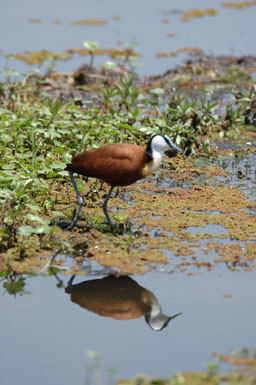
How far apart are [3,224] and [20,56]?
347 inches

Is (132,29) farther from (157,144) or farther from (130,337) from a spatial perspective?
(130,337)

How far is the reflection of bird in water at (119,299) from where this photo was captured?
512 centimetres

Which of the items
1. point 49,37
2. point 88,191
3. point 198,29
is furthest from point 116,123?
point 198,29

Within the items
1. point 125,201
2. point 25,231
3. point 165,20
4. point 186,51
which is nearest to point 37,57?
point 186,51

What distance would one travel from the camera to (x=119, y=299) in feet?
17.7

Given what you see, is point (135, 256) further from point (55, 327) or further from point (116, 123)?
point (116, 123)

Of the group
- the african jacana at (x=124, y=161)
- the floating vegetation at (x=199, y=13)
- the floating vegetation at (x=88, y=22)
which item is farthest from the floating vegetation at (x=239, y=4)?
the african jacana at (x=124, y=161)

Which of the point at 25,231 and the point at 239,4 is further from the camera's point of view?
the point at 239,4

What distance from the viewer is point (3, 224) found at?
612cm

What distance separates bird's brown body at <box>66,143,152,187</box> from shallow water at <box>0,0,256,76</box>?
726 centimetres

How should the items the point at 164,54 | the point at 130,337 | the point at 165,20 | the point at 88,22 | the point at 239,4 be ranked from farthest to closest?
the point at 239,4
the point at 165,20
the point at 88,22
the point at 164,54
the point at 130,337

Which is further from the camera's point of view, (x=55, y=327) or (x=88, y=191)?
(x=88, y=191)

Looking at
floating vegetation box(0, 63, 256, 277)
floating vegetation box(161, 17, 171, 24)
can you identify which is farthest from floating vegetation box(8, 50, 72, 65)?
floating vegetation box(161, 17, 171, 24)

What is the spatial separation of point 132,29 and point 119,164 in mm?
11201
